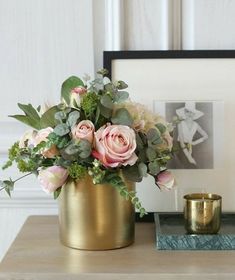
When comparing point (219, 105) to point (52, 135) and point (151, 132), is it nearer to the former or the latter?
point (151, 132)

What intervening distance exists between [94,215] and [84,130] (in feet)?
0.39

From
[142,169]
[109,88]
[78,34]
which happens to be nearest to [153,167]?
[142,169]

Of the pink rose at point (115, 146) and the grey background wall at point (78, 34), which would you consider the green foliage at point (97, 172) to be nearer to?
the pink rose at point (115, 146)

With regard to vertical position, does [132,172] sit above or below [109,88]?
below

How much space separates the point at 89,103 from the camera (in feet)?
2.21

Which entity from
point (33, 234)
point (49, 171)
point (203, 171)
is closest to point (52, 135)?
point (49, 171)

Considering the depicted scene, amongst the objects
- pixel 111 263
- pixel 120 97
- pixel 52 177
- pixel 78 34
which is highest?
pixel 78 34

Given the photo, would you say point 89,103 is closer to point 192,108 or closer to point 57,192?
point 57,192

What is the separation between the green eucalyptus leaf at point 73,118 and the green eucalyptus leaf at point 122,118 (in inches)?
1.9

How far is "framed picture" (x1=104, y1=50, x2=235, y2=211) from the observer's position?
862mm

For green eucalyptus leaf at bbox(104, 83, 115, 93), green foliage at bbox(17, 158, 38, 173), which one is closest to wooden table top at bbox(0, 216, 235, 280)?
green foliage at bbox(17, 158, 38, 173)

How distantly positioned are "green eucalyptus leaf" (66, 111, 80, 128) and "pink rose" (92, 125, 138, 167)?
3 centimetres

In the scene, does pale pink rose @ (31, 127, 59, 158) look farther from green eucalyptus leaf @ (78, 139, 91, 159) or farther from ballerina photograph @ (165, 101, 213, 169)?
ballerina photograph @ (165, 101, 213, 169)

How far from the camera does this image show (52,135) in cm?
67
